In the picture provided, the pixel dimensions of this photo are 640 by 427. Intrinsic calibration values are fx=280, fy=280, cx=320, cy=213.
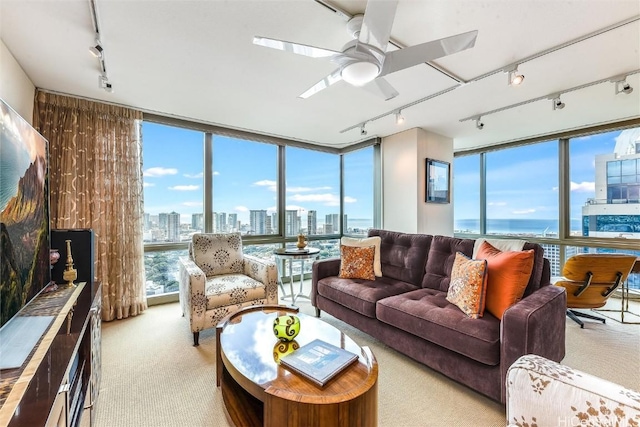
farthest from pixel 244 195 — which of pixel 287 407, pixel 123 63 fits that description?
pixel 287 407

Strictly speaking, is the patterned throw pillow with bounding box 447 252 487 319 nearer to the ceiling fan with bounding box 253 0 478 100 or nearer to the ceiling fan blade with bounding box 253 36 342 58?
the ceiling fan with bounding box 253 0 478 100

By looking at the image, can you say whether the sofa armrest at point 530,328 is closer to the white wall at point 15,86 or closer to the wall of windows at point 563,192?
the wall of windows at point 563,192

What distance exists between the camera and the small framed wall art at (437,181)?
13.6ft

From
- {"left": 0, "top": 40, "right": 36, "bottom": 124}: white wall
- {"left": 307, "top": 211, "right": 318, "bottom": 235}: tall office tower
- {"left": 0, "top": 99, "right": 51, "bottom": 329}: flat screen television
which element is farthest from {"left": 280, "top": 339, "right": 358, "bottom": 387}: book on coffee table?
{"left": 307, "top": 211, "right": 318, "bottom": 235}: tall office tower

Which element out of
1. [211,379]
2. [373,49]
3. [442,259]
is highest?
[373,49]

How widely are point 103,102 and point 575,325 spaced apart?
559cm

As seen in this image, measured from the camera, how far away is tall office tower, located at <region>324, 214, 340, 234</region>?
5.22m

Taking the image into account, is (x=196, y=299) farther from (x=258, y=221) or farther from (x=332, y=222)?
(x=332, y=222)

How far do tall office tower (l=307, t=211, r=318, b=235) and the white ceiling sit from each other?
6.00 ft

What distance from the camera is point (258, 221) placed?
Answer: 4.43 m

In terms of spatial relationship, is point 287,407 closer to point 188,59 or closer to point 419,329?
point 419,329

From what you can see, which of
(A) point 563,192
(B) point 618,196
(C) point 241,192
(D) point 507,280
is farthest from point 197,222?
(B) point 618,196

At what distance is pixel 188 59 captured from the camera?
2.21 metres

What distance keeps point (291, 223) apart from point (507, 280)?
3374 mm
